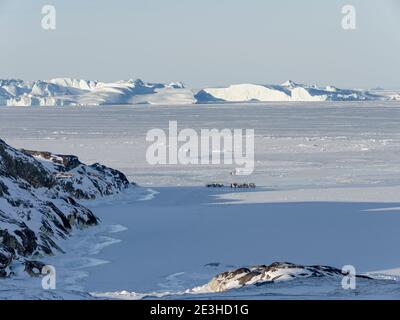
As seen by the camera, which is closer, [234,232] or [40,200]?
[234,232]

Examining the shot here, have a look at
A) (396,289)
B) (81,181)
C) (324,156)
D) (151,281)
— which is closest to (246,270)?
(151,281)

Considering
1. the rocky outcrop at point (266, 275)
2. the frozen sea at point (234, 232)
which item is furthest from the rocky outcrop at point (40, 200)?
the rocky outcrop at point (266, 275)

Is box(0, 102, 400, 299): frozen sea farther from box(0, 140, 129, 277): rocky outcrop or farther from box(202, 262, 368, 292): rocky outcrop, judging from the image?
box(0, 140, 129, 277): rocky outcrop

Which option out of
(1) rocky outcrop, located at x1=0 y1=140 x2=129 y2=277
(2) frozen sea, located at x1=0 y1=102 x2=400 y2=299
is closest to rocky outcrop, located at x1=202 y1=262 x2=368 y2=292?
(2) frozen sea, located at x1=0 y1=102 x2=400 y2=299

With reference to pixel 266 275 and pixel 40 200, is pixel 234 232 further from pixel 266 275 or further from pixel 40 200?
pixel 266 275

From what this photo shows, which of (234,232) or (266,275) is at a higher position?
(266,275)

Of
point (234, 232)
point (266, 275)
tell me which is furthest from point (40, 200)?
point (266, 275)
